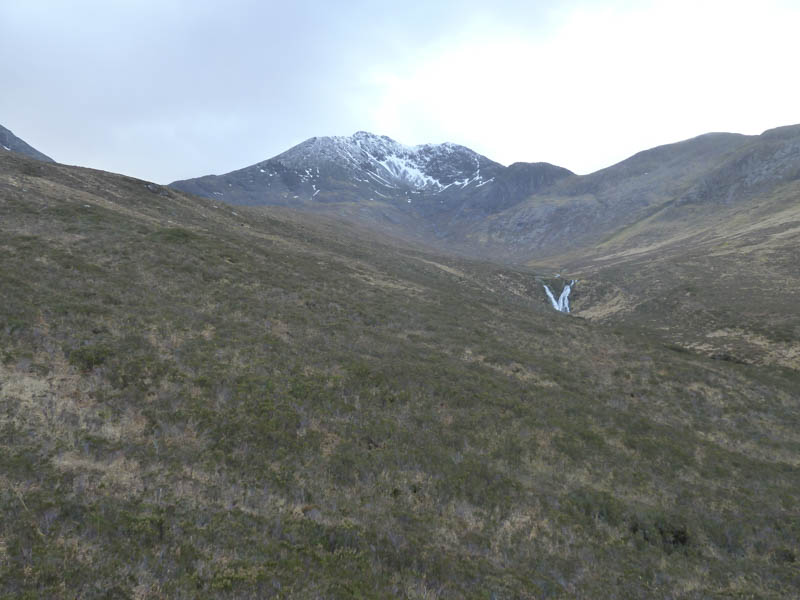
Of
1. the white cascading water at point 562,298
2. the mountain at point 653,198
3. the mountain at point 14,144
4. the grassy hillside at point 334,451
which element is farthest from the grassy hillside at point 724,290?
the mountain at point 14,144

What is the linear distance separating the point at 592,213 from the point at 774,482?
169 meters

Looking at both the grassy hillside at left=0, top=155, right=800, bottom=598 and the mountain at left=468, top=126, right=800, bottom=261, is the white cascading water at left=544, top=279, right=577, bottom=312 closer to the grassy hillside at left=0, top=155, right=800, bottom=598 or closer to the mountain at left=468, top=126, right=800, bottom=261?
the grassy hillside at left=0, top=155, right=800, bottom=598

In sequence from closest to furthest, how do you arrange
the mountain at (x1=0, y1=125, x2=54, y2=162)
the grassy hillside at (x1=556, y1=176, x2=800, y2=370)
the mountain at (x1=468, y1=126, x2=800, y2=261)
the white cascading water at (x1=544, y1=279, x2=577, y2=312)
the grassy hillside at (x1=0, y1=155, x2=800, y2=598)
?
the grassy hillside at (x1=0, y1=155, x2=800, y2=598), the grassy hillside at (x1=556, y1=176, x2=800, y2=370), the white cascading water at (x1=544, y1=279, x2=577, y2=312), the mountain at (x1=468, y1=126, x2=800, y2=261), the mountain at (x1=0, y1=125, x2=54, y2=162)

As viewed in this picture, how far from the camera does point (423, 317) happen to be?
3166cm

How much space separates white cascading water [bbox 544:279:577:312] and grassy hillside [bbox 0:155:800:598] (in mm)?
34931

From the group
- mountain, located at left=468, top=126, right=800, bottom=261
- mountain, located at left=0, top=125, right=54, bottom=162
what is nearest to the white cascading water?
mountain, located at left=468, top=126, right=800, bottom=261

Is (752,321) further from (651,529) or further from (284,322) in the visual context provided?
(284,322)

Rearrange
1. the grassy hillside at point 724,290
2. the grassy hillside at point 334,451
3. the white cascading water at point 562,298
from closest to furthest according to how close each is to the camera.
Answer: the grassy hillside at point 334,451, the grassy hillside at point 724,290, the white cascading water at point 562,298

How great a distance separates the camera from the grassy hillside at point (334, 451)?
8.02 metres

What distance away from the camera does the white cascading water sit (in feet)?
209

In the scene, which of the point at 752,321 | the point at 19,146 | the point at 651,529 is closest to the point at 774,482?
the point at 651,529

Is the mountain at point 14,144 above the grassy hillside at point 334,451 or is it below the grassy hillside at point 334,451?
above

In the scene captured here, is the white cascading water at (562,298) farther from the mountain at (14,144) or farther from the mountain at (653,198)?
→ the mountain at (14,144)

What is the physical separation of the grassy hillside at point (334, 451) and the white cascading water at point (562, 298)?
115 ft
